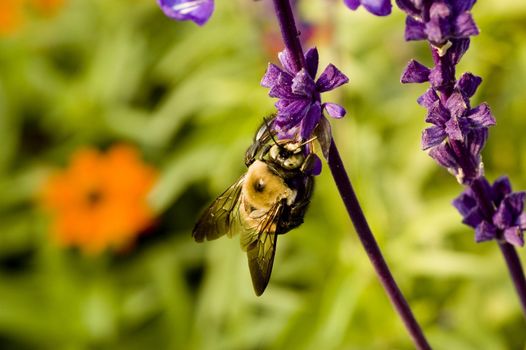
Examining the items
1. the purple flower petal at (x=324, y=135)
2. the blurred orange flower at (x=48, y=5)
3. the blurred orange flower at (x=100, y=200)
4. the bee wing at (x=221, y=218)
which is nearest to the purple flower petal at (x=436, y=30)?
the purple flower petal at (x=324, y=135)

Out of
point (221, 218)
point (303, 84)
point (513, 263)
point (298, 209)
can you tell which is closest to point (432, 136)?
point (303, 84)

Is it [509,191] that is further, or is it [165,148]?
[165,148]

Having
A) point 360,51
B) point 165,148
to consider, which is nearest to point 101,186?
point 165,148

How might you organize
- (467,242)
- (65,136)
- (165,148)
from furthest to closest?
(65,136) → (165,148) → (467,242)

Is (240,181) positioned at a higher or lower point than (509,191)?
higher

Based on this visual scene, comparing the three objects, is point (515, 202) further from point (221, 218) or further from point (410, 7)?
point (221, 218)

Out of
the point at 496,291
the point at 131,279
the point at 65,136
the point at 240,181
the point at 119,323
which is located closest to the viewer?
the point at 240,181

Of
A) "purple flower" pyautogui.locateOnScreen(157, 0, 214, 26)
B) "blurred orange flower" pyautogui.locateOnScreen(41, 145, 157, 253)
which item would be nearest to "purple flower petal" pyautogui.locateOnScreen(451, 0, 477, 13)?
"purple flower" pyautogui.locateOnScreen(157, 0, 214, 26)

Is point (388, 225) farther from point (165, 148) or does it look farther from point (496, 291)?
point (165, 148)
